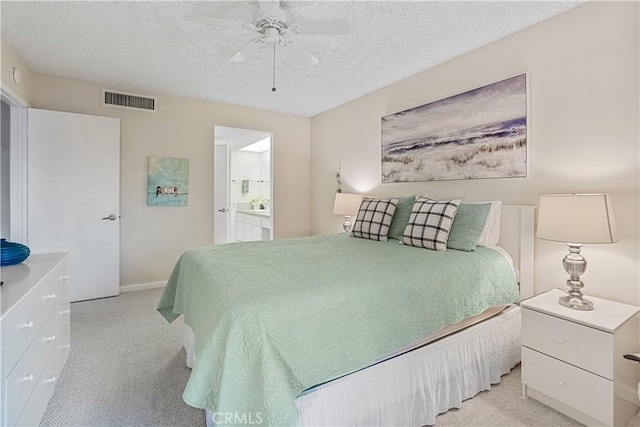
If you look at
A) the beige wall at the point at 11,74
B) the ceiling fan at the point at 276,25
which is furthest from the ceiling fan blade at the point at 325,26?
the beige wall at the point at 11,74

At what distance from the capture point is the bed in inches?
46.1

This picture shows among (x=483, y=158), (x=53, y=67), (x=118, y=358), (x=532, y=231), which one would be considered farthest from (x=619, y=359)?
(x=53, y=67)

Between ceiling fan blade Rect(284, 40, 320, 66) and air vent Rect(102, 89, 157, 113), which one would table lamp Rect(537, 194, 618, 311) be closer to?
ceiling fan blade Rect(284, 40, 320, 66)

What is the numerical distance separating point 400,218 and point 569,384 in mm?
1627

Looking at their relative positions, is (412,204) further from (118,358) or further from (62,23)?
(62,23)

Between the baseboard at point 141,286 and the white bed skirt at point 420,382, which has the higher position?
the white bed skirt at point 420,382

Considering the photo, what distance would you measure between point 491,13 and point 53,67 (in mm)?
4080

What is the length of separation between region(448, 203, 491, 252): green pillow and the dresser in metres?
2.47

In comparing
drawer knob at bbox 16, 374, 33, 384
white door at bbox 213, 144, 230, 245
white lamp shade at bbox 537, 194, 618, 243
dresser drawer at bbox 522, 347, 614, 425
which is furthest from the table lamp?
white door at bbox 213, 144, 230, 245

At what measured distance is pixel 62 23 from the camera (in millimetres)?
2324

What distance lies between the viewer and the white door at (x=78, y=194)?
3188 mm

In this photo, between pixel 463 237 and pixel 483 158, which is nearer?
pixel 463 237

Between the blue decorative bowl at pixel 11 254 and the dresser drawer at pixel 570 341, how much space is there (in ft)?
9.49

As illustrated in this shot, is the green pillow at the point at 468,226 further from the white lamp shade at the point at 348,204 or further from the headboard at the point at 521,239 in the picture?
the white lamp shade at the point at 348,204
